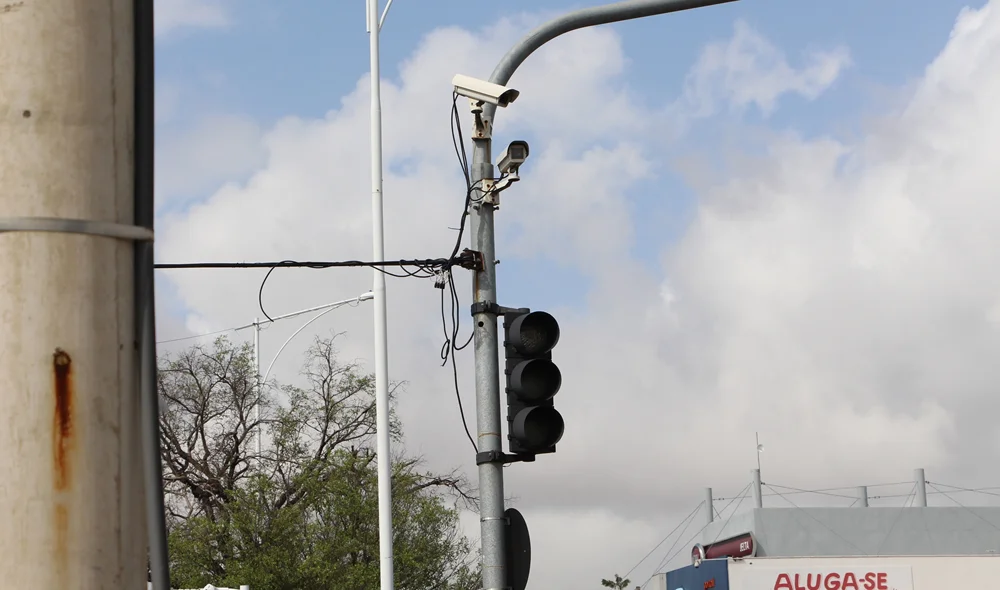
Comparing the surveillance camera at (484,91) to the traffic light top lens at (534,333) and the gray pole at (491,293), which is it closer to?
the gray pole at (491,293)

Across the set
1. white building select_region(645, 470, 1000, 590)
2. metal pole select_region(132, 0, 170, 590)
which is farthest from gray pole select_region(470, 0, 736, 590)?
white building select_region(645, 470, 1000, 590)

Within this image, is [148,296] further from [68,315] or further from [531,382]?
[531,382]

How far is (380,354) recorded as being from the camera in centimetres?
2033

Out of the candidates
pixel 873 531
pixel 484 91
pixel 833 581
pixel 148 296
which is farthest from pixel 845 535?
pixel 148 296

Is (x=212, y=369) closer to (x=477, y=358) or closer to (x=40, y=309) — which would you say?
(x=477, y=358)

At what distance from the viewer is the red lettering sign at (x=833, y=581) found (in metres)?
26.0

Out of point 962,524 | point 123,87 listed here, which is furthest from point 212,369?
point 123,87

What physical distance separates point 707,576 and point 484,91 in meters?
19.7

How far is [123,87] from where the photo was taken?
2283 mm

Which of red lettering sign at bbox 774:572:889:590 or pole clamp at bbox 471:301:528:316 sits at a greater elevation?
pole clamp at bbox 471:301:528:316

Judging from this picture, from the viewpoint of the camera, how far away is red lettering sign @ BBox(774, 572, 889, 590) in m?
26.0

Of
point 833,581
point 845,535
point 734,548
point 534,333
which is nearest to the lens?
point 534,333

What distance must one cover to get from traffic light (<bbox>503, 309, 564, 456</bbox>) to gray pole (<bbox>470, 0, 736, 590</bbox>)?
12cm

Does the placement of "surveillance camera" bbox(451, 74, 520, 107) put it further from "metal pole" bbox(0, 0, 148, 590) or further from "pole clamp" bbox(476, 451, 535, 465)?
"metal pole" bbox(0, 0, 148, 590)
